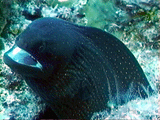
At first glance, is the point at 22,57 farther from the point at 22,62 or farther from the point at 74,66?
the point at 74,66

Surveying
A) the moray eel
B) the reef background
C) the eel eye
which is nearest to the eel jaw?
the moray eel

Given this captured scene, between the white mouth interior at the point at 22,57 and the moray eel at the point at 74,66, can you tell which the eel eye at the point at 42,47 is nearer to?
the moray eel at the point at 74,66

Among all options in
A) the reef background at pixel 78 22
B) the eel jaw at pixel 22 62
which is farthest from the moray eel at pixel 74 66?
the reef background at pixel 78 22

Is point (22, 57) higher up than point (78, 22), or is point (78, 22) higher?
point (78, 22)

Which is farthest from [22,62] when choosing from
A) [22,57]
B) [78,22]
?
[78,22]

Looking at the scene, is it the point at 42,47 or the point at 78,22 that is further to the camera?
the point at 78,22

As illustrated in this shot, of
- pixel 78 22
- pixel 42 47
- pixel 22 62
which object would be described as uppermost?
pixel 78 22

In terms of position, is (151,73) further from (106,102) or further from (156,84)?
(106,102)

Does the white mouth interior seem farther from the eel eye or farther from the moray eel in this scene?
the eel eye
